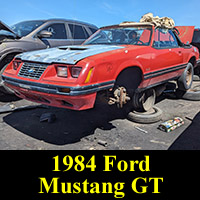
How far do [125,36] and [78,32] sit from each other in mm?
2555

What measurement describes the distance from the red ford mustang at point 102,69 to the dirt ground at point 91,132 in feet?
1.77

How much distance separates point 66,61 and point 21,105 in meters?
2.39

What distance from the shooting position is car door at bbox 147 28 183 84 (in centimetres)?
357

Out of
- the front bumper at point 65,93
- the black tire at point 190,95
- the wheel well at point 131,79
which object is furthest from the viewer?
the black tire at point 190,95

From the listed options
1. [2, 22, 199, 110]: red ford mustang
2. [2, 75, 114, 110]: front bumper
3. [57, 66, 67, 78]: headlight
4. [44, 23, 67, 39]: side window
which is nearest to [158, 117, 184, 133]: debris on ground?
[2, 22, 199, 110]: red ford mustang

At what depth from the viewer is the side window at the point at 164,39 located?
3.83m

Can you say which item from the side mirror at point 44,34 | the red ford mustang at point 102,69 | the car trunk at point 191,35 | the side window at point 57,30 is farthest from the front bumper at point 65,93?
the car trunk at point 191,35

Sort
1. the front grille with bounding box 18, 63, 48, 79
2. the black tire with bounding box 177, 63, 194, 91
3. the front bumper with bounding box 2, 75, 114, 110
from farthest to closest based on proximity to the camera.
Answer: the black tire with bounding box 177, 63, 194, 91
the front grille with bounding box 18, 63, 48, 79
the front bumper with bounding box 2, 75, 114, 110

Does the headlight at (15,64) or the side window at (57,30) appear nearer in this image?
the headlight at (15,64)

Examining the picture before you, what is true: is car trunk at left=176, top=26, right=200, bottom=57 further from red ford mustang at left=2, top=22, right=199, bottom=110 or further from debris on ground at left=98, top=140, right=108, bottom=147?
debris on ground at left=98, top=140, right=108, bottom=147

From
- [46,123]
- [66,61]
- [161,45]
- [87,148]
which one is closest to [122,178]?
[87,148]

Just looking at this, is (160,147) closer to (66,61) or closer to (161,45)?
(66,61)

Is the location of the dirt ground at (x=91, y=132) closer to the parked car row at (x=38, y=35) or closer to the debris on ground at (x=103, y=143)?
the debris on ground at (x=103, y=143)

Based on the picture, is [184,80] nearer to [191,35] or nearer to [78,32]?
[78,32]
